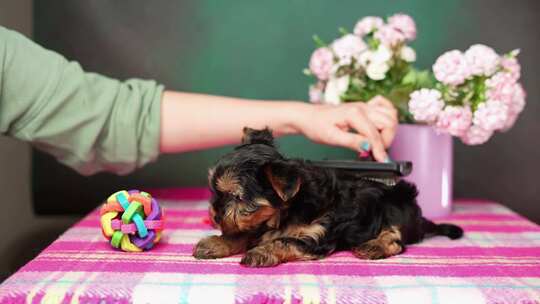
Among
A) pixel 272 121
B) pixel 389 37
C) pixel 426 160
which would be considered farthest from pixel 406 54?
pixel 272 121

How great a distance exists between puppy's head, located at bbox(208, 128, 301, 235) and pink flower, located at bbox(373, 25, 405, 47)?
2.49ft

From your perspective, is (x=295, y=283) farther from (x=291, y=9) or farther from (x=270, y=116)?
(x=291, y=9)

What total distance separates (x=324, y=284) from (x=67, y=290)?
0.43 m

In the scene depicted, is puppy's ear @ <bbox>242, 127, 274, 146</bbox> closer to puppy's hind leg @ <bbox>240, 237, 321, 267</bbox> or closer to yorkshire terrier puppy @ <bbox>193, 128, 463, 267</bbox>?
yorkshire terrier puppy @ <bbox>193, 128, 463, 267</bbox>

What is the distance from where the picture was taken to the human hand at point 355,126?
1676 millimetres

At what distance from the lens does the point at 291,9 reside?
2.45 m

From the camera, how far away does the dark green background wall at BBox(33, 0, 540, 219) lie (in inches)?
96.2

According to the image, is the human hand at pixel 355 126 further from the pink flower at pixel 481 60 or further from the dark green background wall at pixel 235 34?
the dark green background wall at pixel 235 34

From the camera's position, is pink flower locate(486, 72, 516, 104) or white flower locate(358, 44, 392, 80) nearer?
pink flower locate(486, 72, 516, 104)

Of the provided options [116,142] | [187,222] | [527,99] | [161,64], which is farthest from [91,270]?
[527,99]

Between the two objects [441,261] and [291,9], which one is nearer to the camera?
[441,261]

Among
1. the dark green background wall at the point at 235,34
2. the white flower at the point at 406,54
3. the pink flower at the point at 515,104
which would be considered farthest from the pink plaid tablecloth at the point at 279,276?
the dark green background wall at the point at 235,34

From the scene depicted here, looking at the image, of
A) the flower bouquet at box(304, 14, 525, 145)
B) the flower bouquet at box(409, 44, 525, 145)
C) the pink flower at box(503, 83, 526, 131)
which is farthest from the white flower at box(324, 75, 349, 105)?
the pink flower at box(503, 83, 526, 131)

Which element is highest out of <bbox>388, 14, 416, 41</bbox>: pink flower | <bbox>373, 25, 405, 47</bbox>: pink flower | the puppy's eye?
<bbox>388, 14, 416, 41</bbox>: pink flower
